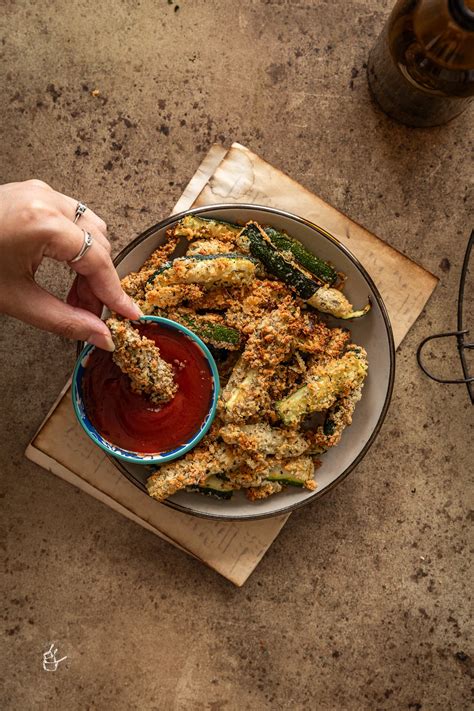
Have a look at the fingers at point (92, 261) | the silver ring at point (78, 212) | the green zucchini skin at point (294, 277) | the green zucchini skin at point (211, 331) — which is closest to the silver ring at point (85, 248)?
the fingers at point (92, 261)

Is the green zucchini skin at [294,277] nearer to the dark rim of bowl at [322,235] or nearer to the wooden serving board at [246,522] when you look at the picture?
the dark rim of bowl at [322,235]

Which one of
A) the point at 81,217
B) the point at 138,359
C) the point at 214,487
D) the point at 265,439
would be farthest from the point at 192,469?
the point at 81,217

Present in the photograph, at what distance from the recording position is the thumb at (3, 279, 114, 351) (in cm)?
150

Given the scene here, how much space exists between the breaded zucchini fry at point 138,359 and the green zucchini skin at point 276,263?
0.42 metres

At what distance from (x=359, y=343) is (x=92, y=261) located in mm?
866

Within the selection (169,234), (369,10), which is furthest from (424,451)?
(369,10)

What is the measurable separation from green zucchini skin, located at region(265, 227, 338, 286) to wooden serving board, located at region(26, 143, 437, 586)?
210 millimetres

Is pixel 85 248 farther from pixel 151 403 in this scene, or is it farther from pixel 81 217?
pixel 151 403

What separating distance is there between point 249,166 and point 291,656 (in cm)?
167

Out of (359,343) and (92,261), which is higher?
(92,261)

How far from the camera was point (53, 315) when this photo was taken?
1.52m

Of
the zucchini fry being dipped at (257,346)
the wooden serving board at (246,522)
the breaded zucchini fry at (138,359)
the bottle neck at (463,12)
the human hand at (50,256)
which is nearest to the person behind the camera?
the human hand at (50,256)

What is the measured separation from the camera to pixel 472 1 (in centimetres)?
150

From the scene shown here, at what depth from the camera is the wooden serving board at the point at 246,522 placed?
6.50 ft
